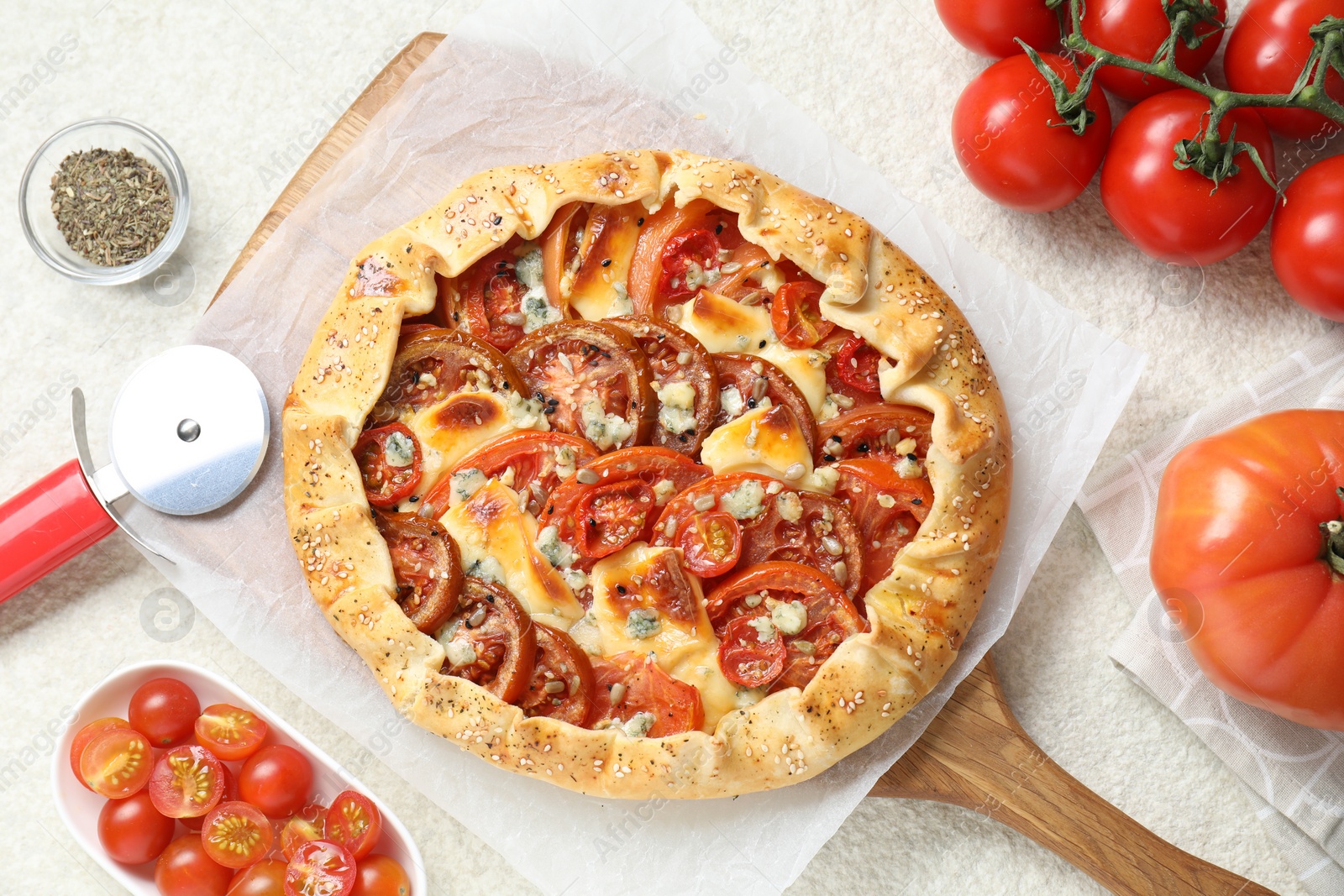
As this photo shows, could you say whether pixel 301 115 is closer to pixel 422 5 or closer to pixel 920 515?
pixel 422 5

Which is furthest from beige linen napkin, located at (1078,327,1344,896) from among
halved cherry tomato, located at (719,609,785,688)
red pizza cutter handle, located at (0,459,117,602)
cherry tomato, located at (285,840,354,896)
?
red pizza cutter handle, located at (0,459,117,602)

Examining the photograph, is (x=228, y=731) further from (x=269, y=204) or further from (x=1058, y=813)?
(x=1058, y=813)

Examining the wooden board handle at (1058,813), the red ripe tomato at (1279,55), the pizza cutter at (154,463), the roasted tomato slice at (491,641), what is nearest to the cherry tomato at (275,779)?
the roasted tomato slice at (491,641)

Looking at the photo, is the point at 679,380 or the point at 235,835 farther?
the point at 235,835

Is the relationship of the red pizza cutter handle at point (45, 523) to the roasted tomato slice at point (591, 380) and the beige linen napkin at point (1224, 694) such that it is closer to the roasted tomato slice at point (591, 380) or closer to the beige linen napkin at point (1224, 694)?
the roasted tomato slice at point (591, 380)

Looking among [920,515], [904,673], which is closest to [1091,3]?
[920,515]

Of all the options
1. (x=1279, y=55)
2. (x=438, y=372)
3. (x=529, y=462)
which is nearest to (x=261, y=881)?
(x=529, y=462)

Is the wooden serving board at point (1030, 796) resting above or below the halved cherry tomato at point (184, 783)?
above
